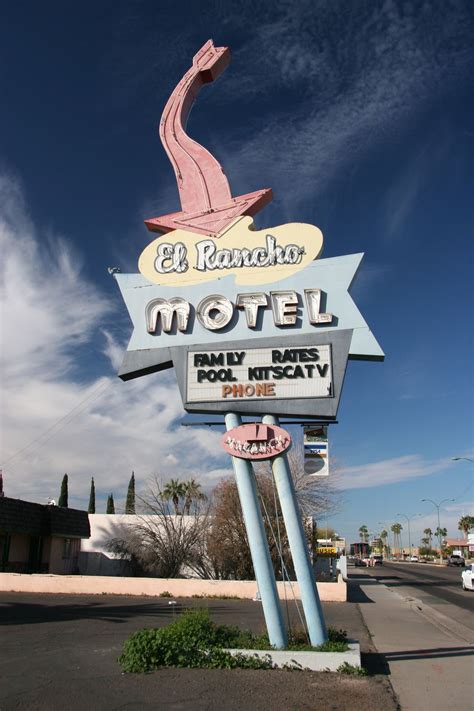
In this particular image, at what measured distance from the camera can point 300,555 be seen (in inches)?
369

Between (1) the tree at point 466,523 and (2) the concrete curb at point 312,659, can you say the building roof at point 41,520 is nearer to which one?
(2) the concrete curb at point 312,659

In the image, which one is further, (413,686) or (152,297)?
(152,297)

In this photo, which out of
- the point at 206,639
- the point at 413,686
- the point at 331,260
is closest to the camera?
the point at 413,686

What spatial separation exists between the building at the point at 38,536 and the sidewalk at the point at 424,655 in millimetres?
16985

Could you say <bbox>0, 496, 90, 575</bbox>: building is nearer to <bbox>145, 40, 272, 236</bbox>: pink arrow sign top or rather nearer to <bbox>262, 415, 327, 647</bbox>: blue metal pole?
<bbox>145, 40, 272, 236</bbox>: pink arrow sign top

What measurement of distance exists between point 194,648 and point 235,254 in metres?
6.59

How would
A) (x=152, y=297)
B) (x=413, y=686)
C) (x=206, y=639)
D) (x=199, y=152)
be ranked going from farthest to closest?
(x=199, y=152) < (x=152, y=297) < (x=206, y=639) < (x=413, y=686)

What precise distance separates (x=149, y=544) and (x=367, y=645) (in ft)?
66.8

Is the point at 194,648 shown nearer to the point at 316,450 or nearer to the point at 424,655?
the point at 316,450

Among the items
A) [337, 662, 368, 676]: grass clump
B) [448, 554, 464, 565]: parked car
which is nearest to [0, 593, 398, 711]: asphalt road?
[337, 662, 368, 676]: grass clump

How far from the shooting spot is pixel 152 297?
11008mm

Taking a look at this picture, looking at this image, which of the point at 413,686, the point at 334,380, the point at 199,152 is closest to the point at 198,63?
the point at 199,152

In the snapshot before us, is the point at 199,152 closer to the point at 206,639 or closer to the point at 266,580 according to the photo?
the point at 266,580

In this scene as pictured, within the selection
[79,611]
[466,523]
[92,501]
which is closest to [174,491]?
[92,501]
